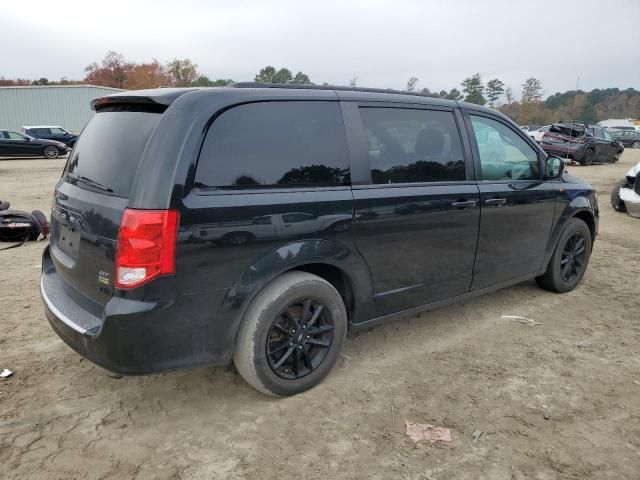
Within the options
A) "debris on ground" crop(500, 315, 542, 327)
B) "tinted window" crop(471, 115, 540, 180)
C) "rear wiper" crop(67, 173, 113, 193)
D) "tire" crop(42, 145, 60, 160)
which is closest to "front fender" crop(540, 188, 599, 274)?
"tinted window" crop(471, 115, 540, 180)

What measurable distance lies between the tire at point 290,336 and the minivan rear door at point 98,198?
80cm

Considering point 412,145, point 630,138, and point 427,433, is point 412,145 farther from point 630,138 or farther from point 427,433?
point 630,138

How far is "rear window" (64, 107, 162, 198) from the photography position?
8.51 feet

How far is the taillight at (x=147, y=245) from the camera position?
7.84 ft

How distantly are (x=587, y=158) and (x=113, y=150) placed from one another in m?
21.8

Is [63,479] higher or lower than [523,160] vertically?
lower

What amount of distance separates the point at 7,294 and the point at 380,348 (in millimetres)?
3574

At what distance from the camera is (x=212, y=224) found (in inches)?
99.1

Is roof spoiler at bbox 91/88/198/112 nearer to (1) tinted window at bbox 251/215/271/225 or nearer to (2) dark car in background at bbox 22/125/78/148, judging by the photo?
(1) tinted window at bbox 251/215/271/225

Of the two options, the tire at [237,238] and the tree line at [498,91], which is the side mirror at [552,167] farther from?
the tree line at [498,91]

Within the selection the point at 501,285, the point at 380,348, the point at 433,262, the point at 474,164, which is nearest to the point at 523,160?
the point at 474,164

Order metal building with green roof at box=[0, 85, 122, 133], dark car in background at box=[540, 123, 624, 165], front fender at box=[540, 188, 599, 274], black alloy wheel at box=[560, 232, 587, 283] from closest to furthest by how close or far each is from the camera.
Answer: front fender at box=[540, 188, 599, 274] < black alloy wheel at box=[560, 232, 587, 283] < dark car in background at box=[540, 123, 624, 165] < metal building with green roof at box=[0, 85, 122, 133]

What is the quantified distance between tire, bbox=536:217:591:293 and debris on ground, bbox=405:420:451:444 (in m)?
2.67

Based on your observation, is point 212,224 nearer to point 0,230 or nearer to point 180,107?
point 180,107
